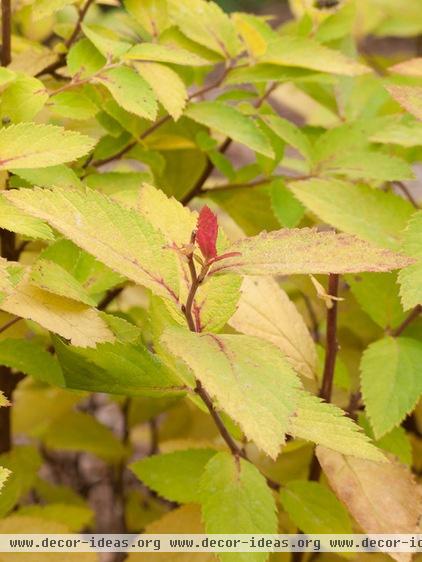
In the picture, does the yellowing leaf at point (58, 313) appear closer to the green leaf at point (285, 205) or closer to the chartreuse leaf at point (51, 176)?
the chartreuse leaf at point (51, 176)

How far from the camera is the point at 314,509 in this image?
659 millimetres

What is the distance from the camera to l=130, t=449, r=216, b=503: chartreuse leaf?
0.69 meters

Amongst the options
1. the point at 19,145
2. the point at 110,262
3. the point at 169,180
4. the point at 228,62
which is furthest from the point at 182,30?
the point at 110,262

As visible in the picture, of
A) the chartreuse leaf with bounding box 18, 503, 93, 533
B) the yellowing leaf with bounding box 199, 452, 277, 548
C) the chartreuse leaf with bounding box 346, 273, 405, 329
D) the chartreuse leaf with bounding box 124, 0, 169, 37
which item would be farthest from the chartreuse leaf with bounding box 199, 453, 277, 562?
the chartreuse leaf with bounding box 124, 0, 169, 37

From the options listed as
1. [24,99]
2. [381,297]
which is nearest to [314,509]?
[381,297]

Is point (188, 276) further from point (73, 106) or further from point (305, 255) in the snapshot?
point (73, 106)

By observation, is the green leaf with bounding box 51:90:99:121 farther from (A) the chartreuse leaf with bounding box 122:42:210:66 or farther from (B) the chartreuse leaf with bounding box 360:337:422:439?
(B) the chartreuse leaf with bounding box 360:337:422:439

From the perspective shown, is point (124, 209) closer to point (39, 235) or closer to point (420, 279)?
point (39, 235)

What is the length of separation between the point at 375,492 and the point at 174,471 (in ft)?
0.60

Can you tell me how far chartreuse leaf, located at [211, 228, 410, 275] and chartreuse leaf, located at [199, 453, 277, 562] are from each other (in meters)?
0.18

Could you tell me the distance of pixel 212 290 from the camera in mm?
542

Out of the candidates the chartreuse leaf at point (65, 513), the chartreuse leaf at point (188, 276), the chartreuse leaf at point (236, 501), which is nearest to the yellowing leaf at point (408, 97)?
the chartreuse leaf at point (188, 276)

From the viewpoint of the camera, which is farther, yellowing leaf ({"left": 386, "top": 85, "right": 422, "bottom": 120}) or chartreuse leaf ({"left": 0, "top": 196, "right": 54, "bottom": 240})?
yellowing leaf ({"left": 386, "top": 85, "right": 422, "bottom": 120})

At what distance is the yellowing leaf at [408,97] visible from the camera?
67 centimetres
